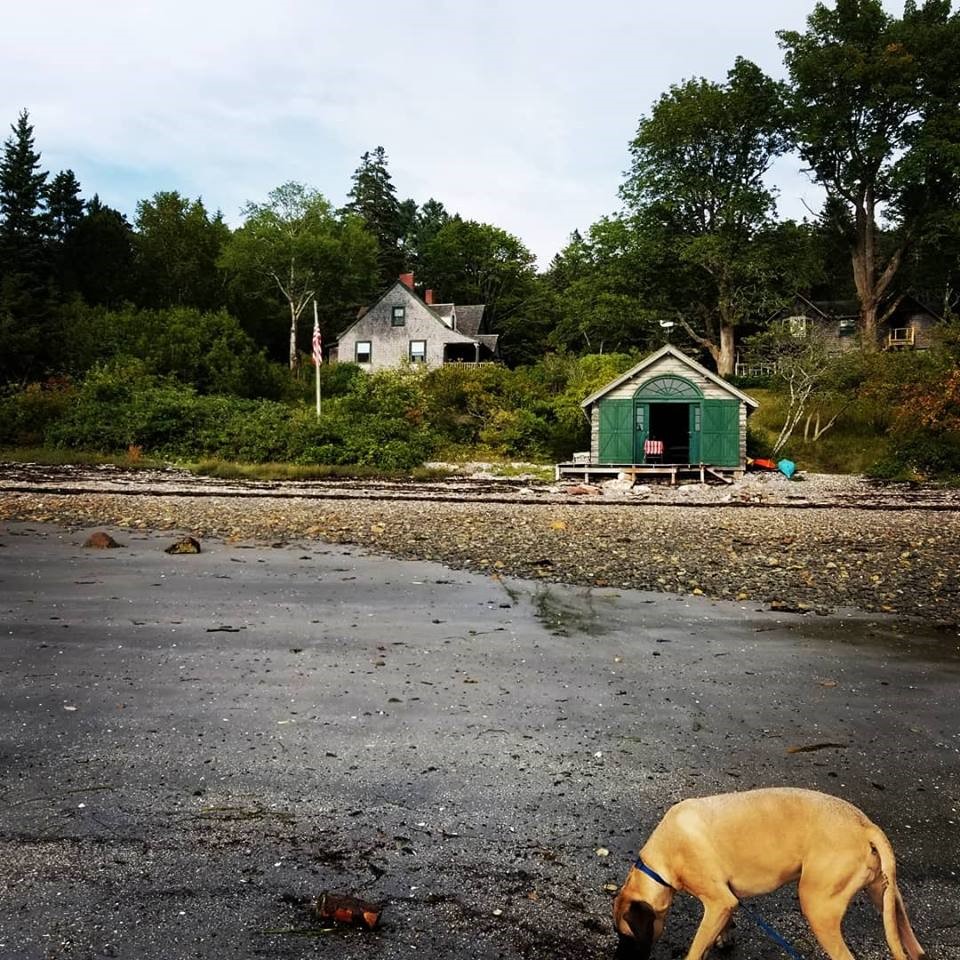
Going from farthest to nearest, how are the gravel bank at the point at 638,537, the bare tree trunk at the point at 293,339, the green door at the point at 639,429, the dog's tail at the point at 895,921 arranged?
the bare tree trunk at the point at 293,339 → the green door at the point at 639,429 → the gravel bank at the point at 638,537 → the dog's tail at the point at 895,921

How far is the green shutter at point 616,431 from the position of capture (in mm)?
Answer: 28188

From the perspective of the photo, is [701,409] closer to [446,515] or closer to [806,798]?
[446,515]

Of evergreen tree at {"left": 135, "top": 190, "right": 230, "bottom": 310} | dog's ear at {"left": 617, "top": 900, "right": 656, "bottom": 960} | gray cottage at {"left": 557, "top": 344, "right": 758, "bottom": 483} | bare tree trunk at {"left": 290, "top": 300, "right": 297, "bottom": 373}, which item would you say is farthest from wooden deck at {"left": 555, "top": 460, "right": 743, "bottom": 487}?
evergreen tree at {"left": 135, "top": 190, "right": 230, "bottom": 310}

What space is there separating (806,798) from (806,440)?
33248 millimetres

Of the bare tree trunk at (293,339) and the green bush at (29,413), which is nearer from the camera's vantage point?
the green bush at (29,413)

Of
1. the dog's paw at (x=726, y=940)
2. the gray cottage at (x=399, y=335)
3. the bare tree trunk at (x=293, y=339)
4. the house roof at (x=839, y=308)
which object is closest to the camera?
the dog's paw at (x=726, y=940)

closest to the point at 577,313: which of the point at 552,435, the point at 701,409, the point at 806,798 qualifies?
the point at 552,435

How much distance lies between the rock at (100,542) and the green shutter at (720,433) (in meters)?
21.5

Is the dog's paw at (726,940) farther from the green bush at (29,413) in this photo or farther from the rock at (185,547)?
the green bush at (29,413)

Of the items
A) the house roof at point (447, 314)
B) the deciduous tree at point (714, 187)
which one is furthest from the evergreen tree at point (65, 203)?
the deciduous tree at point (714, 187)

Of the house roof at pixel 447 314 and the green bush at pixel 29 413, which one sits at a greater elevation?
the house roof at pixel 447 314

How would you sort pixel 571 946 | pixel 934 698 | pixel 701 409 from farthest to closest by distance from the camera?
pixel 701 409, pixel 934 698, pixel 571 946

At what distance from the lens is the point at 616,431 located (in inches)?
1113

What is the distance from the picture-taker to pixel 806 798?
278 cm
